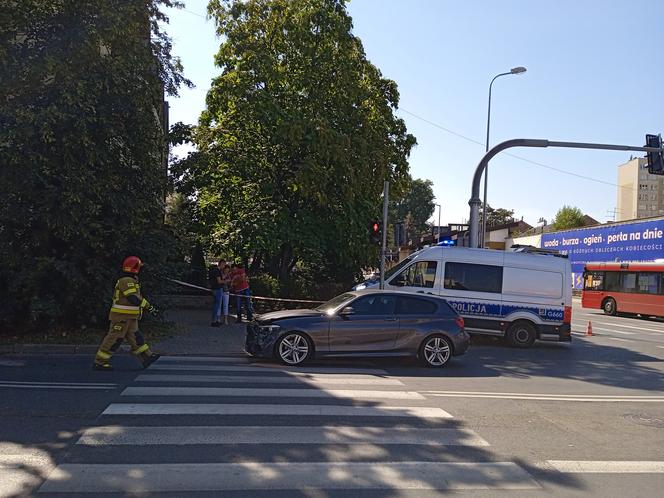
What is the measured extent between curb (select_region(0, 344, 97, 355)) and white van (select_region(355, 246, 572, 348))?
23.6 ft

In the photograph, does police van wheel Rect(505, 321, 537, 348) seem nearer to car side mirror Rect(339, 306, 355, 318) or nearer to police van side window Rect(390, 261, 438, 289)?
police van side window Rect(390, 261, 438, 289)

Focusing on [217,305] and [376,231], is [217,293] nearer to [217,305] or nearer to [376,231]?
[217,305]

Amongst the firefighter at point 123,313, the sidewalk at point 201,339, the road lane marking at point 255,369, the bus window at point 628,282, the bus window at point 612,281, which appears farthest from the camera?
the bus window at point 612,281

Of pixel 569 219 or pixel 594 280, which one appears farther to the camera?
pixel 569 219

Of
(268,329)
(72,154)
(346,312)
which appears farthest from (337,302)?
(72,154)

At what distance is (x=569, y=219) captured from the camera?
A: 75938mm

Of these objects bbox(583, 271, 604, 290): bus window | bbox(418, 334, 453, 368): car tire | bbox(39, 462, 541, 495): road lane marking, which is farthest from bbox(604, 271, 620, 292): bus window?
bbox(39, 462, 541, 495): road lane marking

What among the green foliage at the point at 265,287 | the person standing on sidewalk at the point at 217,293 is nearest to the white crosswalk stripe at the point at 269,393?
the person standing on sidewalk at the point at 217,293

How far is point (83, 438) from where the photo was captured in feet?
17.9

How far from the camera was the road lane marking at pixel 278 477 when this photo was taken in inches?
174

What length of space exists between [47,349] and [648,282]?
980 inches

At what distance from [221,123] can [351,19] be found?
5736mm

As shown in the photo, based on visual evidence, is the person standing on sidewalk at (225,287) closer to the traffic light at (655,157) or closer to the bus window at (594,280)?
the traffic light at (655,157)

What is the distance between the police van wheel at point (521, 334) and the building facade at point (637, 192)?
113 m
